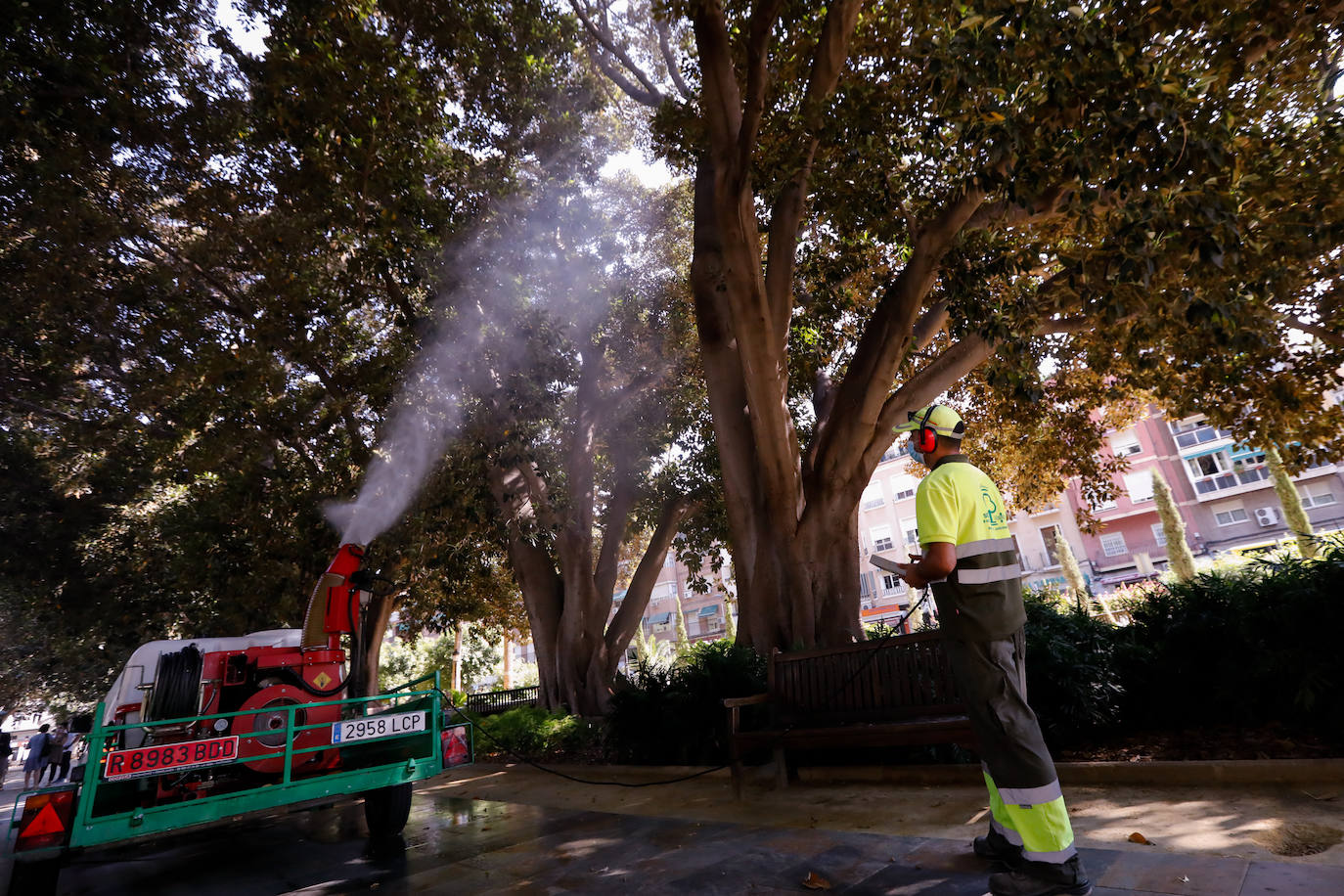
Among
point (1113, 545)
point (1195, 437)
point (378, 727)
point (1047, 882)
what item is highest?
point (1195, 437)

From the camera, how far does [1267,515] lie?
116 ft

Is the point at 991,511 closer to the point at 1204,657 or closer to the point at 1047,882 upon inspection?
the point at 1047,882

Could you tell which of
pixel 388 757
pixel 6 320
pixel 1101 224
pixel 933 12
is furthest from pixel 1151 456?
pixel 6 320

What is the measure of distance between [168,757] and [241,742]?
669mm

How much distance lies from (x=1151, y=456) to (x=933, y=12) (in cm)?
4060

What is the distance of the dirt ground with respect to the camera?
3.37 m

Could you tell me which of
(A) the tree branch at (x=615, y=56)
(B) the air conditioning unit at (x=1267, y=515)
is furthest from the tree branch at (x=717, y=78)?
(B) the air conditioning unit at (x=1267, y=515)

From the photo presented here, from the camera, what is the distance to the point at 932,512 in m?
3.49

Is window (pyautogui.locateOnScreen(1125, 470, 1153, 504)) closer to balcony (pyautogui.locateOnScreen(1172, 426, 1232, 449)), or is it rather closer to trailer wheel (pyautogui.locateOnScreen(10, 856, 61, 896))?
balcony (pyautogui.locateOnScreen(1172, 426, 1232, 449))

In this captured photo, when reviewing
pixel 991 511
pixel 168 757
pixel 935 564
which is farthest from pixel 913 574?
pixel 168 757

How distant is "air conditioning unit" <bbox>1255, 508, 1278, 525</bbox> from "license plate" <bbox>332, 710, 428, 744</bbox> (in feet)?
143

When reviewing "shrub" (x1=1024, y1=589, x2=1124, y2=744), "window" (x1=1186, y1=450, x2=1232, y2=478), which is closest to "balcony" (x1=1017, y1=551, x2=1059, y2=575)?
"window" (x1=1186, y1=450, x2=1232, y2=478)

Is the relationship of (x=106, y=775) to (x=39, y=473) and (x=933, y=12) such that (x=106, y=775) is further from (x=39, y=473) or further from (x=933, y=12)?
(x=39, y=473)

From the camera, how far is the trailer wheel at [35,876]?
439 centimetres
